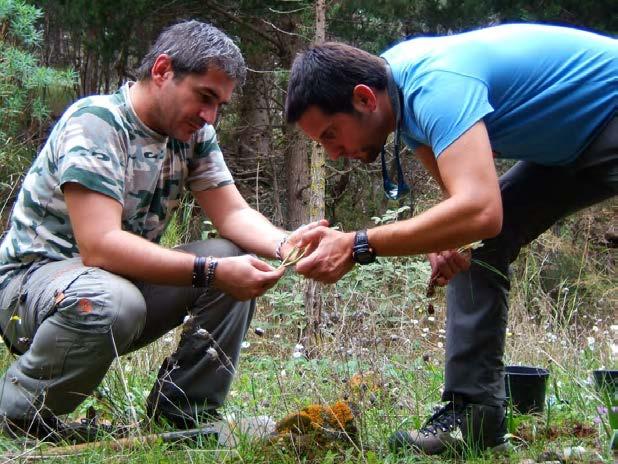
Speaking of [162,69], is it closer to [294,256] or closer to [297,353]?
[294,256]

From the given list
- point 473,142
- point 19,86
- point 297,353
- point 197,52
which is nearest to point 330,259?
point 473,142

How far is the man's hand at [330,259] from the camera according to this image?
300 centimetres

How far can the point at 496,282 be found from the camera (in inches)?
132

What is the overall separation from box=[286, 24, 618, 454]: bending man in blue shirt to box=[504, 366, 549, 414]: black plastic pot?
0.47 m

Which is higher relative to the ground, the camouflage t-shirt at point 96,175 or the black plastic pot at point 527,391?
the camouflage t-shirt at point 96,175

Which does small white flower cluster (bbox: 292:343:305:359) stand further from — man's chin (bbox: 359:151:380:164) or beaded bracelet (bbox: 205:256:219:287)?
man's chin (bbox: 359:151:380:164)

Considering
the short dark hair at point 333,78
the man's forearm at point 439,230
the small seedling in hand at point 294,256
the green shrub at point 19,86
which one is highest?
the green shrub at point 19,86

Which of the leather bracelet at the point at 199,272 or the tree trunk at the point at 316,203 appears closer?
the leather bracelet at the point at 199,272

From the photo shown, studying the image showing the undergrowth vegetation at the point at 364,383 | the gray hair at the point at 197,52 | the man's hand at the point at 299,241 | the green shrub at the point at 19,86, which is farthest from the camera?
the green shrub at the point at 19,86

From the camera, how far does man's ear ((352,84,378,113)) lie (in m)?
2.97

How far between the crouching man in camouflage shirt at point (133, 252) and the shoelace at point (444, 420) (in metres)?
0.81

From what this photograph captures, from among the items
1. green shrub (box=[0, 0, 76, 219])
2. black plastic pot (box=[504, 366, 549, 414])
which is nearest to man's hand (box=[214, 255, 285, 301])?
black plastic pot (box=[504, 366, 549, 414])

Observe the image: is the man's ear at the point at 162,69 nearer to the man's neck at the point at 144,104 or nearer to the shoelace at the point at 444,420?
the man's neck at the point at 144,104

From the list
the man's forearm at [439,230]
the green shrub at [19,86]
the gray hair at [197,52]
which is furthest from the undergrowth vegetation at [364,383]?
the green shrub at [19,86]
